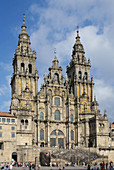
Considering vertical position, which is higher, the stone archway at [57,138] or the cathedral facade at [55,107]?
the cathedral facade at [55,107]

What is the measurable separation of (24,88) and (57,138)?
55.9 ft

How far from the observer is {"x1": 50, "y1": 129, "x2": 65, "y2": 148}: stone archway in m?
81.0

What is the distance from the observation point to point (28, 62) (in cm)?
8506

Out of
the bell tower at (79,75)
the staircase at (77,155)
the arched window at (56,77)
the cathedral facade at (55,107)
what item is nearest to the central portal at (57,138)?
the cathedral facade at (55,107)

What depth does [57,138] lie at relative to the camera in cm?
8169

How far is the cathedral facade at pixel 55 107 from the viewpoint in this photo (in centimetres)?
7931

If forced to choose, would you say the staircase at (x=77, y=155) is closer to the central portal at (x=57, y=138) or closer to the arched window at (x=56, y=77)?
the central portal at (x=57, y=138)

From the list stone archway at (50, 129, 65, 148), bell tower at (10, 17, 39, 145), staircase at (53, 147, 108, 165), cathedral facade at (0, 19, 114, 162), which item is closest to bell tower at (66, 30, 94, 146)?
cathedral facade at (0, 19, 114, 162)

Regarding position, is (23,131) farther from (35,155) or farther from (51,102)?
(51,102)

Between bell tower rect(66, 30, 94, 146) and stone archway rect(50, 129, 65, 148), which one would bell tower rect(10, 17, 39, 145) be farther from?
bell tower rect(66, 30, 94, 146)

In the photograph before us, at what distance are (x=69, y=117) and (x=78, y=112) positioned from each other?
10.5 ft

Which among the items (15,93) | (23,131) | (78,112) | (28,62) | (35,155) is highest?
(28,62)

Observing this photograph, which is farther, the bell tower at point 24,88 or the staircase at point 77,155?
the bell tower at point 24,88

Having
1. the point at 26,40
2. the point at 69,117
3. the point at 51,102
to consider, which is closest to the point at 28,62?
the point at 26,40
